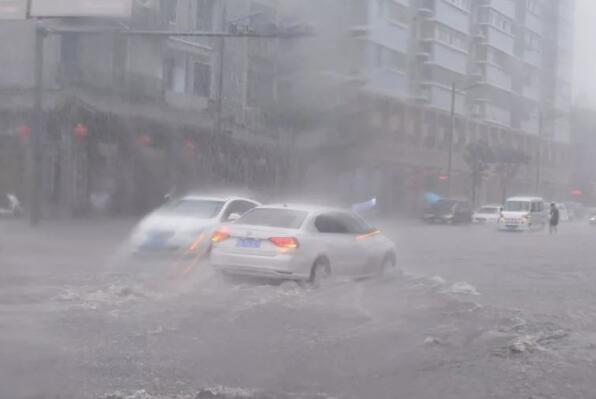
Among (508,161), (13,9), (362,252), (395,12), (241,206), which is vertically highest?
(13,9)

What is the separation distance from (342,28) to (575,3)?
531 millimetres

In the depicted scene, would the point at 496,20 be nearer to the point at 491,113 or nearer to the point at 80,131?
the point at 491,113

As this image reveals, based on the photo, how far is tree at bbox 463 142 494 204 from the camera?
107 inches

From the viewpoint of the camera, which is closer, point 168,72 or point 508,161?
point 168,72

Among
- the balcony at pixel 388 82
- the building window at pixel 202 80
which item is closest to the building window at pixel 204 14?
the building window at pixel 202 80

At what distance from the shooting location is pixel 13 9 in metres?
3.07

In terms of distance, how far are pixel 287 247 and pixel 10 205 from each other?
256 centimetres

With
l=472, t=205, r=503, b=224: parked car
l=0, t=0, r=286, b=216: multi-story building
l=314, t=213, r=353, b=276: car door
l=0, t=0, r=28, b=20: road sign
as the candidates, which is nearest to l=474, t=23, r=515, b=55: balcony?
l=0, t=0, r=286, b=216: multi-story building

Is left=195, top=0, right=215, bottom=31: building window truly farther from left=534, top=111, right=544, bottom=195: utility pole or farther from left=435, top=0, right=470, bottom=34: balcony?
left=534, top=111, right=544, bottom=195: utility pole

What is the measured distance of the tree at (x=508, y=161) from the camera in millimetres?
2788

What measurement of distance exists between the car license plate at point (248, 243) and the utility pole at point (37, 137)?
6.84 feet

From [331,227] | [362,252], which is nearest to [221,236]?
[331,227]

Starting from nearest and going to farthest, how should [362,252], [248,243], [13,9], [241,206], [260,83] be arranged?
[260,83]
[13,9]
[241,206]
[248,243]
[362,252]

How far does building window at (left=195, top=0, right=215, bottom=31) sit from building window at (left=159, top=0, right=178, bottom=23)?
7 centimetres
